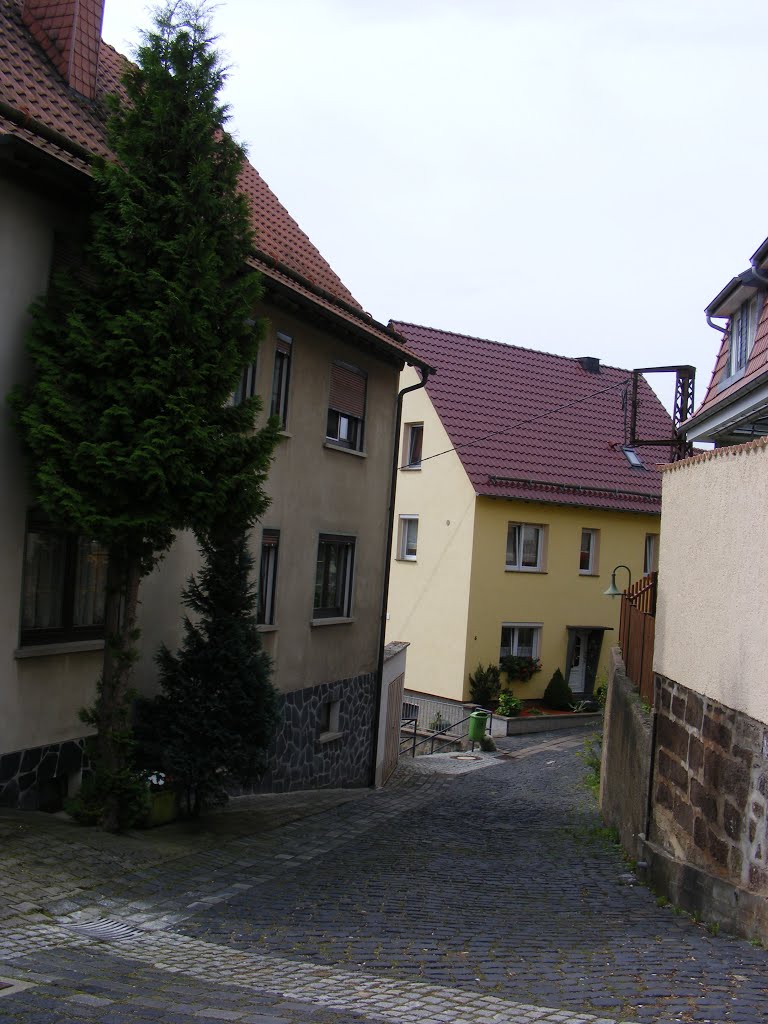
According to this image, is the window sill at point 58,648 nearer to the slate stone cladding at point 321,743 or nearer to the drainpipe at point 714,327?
the slate stone cladding at point 321,743

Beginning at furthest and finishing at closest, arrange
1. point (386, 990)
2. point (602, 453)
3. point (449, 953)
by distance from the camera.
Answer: point (602, 453), point (449, 953), point (386, 990)

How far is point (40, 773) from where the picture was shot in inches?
413

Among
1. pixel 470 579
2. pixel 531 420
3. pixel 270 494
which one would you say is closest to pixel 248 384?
pixel 270 494

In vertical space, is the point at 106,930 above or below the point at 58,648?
below

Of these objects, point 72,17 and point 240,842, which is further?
point 72,17

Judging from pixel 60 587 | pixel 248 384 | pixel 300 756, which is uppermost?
pixel 248 384

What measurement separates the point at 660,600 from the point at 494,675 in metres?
18.9

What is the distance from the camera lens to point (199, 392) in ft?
32.0

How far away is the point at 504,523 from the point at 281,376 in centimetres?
1632

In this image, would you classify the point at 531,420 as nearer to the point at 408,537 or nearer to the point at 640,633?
the point at 408,537

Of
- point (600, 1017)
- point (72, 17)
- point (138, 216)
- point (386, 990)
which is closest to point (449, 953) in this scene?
point (386, 990)

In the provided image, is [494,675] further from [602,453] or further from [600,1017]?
[600,1017]

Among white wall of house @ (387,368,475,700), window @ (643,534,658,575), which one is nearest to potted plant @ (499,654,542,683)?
white wall of house @ (387,368,475,700)

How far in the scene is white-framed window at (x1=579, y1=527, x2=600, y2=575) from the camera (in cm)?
3359
